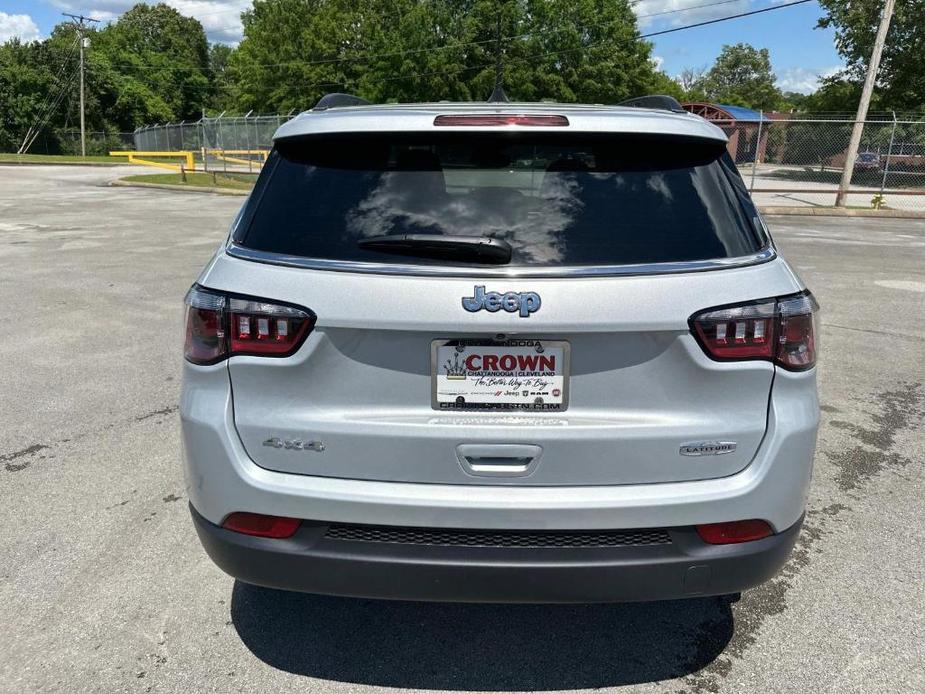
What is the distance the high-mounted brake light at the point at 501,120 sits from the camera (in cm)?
221

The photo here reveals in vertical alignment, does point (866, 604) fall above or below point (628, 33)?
below

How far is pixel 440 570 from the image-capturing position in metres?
2.09

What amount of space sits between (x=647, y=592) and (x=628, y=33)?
2381 inches

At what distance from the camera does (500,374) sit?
6.73 ft

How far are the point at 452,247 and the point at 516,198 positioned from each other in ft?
0.91

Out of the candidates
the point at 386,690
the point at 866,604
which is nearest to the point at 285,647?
the point at 386,690

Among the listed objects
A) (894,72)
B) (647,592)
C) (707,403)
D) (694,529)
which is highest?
(894,72)

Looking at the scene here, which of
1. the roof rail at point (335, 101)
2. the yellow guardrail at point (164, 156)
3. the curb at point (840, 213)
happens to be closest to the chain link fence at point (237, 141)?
the yellow guardrail at point (164, 156)

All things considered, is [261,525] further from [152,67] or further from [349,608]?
[152,67]

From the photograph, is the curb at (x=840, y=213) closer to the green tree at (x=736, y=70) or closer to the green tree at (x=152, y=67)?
the green tree at (x=152, y=67)

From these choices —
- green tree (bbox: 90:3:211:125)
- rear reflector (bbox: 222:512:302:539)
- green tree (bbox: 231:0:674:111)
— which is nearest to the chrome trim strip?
rear reflector (bbox: 222:512:302:539)

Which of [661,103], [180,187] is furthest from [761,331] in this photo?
[180,187]

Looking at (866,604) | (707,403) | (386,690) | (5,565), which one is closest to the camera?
(707,403)

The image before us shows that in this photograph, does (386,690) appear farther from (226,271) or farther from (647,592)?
(226,271)
